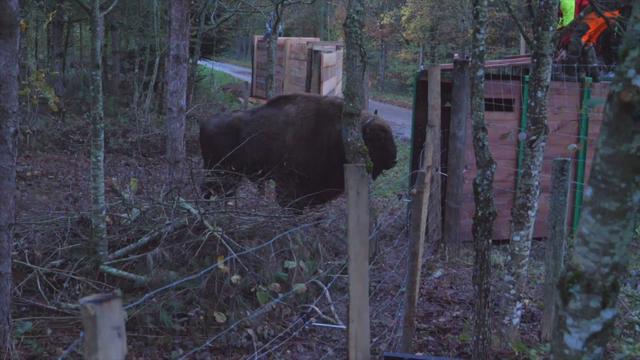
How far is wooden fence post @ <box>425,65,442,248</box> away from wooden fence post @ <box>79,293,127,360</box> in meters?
4.12

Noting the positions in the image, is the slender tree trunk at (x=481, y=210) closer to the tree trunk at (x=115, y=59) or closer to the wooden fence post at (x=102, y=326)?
the wooden fence post at (x=102, y=326)

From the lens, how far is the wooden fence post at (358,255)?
3154 mm

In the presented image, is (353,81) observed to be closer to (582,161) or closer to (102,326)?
(582,161)

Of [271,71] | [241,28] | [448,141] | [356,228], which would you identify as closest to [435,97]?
[448,141]

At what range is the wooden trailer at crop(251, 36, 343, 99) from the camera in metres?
12.9

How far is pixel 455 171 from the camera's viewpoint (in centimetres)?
765

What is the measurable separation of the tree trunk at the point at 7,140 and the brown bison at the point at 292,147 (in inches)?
135

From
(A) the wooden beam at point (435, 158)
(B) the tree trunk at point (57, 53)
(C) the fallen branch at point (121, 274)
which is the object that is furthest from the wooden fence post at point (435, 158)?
(B) the tree trunk at point (57, 53)

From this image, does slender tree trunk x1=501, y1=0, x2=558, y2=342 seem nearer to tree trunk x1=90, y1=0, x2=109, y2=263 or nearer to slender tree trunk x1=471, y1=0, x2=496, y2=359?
slender tree trunk x1=471, y1=0, x2=496, y2=359

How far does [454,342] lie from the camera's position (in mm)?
5043

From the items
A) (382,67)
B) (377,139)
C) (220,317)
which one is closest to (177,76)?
(377,139)

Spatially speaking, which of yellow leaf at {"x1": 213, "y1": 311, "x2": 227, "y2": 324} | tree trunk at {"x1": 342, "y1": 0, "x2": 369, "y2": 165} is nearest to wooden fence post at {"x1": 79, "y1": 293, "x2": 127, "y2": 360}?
yellow leaf at {"x1": 213, "y1": 311, "x2": 227, "y2": 324}

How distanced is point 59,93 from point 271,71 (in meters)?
8.01

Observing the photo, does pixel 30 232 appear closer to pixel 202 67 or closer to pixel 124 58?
pixel 124 58
